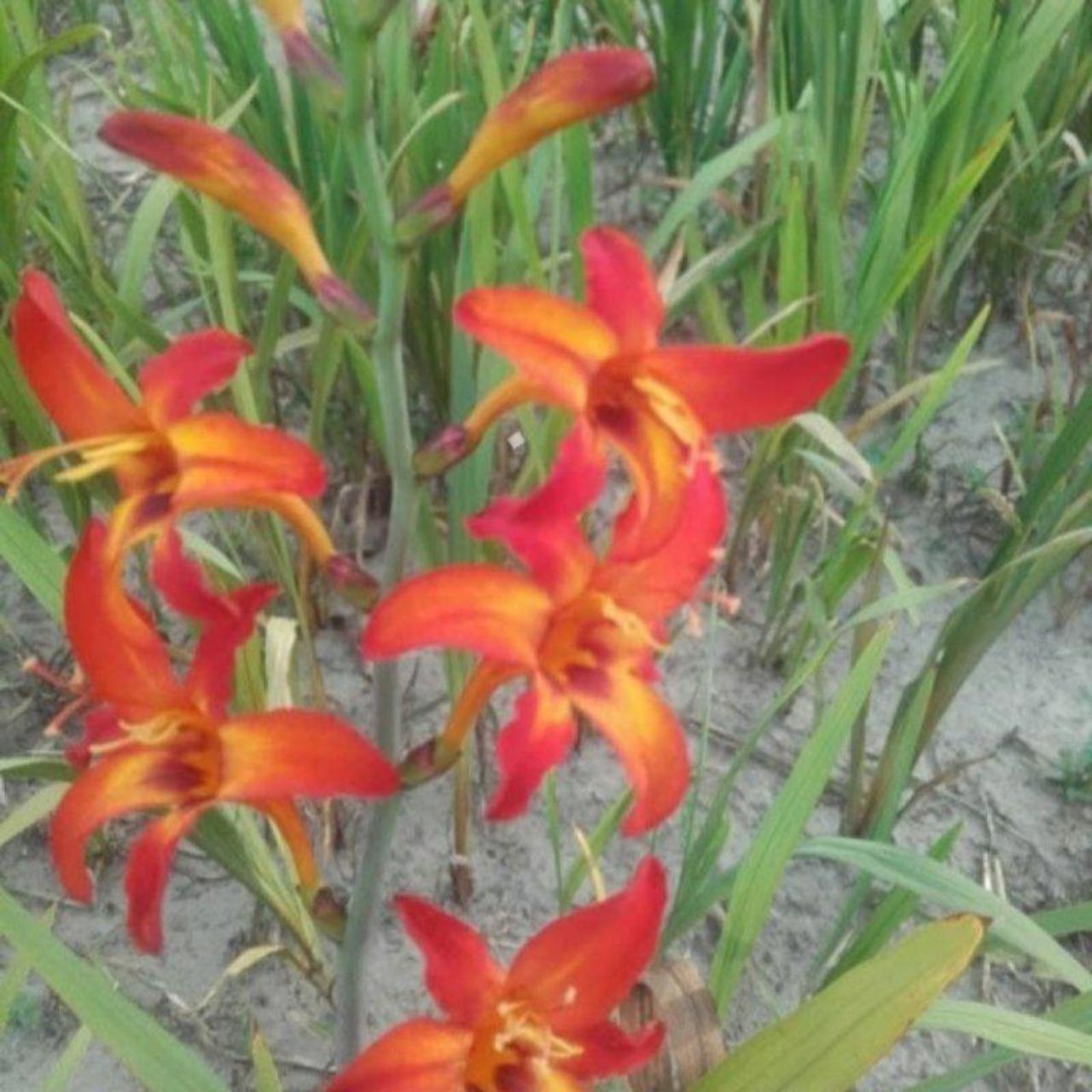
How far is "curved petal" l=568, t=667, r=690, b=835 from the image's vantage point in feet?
2.85

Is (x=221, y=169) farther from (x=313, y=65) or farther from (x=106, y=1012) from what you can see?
(x=106, y=1012)

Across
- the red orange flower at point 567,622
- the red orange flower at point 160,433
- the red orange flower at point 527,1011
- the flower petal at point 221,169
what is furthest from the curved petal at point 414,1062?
the flower petal at point 221,169

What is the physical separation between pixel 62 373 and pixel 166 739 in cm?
22

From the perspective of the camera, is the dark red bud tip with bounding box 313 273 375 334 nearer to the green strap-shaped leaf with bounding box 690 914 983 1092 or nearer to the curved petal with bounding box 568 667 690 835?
the curved petal with bounding box 568 667 690 835

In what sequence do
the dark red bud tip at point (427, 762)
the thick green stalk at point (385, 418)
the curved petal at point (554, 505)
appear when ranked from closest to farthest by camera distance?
the curved petal at point (554, 505) → the thick green stalk at point (385, 418) → the dark red bud tip at point (427, 762)

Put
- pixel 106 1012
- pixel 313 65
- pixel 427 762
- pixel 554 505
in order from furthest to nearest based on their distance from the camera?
pixel 106 1012 < pixel 427 762 < pixel 313 65 < pixel 554 505

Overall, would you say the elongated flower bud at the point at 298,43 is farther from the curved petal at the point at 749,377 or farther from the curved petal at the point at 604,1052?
the curved petal at the point at 604,1052

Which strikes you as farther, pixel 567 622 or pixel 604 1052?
pixel 604 1052

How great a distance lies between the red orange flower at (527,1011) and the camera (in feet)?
3.39

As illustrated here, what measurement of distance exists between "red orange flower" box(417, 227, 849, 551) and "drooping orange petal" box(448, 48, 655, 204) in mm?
73

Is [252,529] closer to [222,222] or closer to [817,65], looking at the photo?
[222,222]

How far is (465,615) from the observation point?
83cm

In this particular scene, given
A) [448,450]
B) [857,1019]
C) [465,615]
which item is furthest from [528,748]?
[857,1019]

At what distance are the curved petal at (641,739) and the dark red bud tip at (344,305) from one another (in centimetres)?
21
